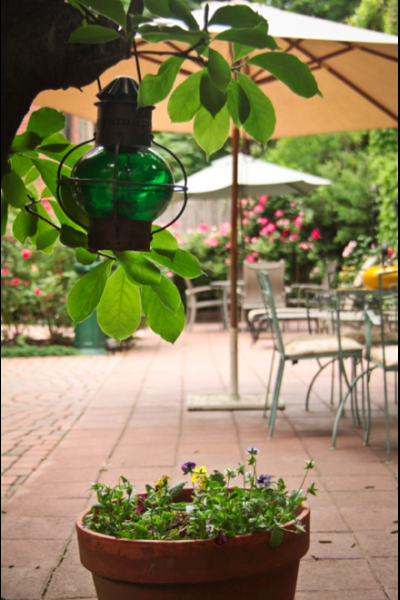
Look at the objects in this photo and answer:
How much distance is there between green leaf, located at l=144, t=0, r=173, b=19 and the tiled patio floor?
5.95ft

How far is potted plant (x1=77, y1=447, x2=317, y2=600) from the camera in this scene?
1295 millimetres

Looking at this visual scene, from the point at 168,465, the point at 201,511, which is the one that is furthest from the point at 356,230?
the point at 201,511

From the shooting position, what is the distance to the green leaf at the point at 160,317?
104 cm

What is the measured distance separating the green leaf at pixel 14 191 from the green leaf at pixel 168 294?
34 cm

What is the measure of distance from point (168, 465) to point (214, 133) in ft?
8.51

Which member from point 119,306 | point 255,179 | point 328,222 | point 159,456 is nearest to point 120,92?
point 119,306

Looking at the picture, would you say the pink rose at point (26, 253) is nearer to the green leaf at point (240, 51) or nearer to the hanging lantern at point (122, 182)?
the hanging lantern at point (122, 182)

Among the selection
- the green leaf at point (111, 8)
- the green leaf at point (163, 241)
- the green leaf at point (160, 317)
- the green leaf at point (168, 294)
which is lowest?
the green leaf at point (160, 317)

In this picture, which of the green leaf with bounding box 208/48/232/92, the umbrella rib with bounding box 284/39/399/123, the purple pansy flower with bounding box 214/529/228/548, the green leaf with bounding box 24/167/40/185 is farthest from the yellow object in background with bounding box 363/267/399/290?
the green leaf with bounding box 208/48/232/92

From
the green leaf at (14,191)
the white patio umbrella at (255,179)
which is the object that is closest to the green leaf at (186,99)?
the green leaf at (14,191)

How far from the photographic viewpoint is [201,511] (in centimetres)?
145

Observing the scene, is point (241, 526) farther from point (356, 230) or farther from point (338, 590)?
point (356, 230)

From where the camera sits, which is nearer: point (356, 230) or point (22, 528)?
point (22, 528)

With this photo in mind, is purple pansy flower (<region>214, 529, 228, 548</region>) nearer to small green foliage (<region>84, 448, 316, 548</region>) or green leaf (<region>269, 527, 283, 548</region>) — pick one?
small green foliage (<region>84, 448, 316, 548</region>)
